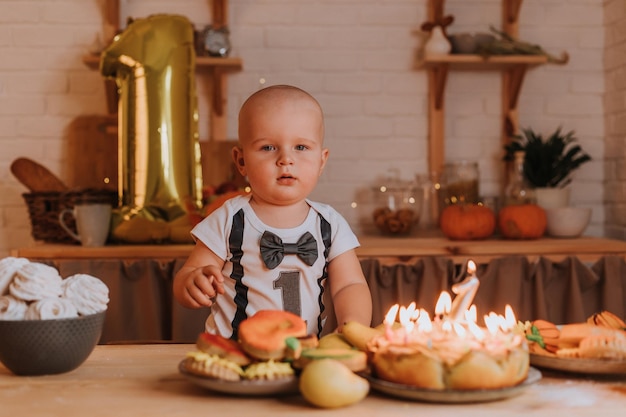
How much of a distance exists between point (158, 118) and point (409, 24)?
115 centimetres

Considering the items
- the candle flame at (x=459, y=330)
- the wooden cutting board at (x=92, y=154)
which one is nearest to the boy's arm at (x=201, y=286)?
the candle flame at (x=459, y=330)

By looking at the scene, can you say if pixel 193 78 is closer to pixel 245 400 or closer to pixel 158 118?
pixel 158 118

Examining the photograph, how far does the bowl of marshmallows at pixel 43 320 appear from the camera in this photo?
1002mm

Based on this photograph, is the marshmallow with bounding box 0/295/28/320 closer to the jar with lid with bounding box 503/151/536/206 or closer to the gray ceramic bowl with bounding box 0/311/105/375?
the gray ceramic bowl with bounding box 0/311/105/375

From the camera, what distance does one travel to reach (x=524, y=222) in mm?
2754

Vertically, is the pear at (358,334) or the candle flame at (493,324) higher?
the candle flame at (493,324)

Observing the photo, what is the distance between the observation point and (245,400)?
891mm

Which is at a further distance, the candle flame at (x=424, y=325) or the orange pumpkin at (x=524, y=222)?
the orange pumpkin at (x=524, y=222)

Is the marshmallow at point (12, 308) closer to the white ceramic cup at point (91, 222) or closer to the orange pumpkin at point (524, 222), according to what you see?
the white ceramic cup at point (91, 222)

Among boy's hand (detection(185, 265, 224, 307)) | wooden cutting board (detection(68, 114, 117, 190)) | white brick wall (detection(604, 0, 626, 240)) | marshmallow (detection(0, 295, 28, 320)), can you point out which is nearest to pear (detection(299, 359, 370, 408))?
boy's hand (detection(185, 265, 224, 307))

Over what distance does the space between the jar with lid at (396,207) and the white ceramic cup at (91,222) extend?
104 cm

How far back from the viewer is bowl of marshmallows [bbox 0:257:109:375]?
1.00 m

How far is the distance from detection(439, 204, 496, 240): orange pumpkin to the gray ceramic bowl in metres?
1.90

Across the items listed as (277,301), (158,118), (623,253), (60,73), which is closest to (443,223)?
(623,253)
